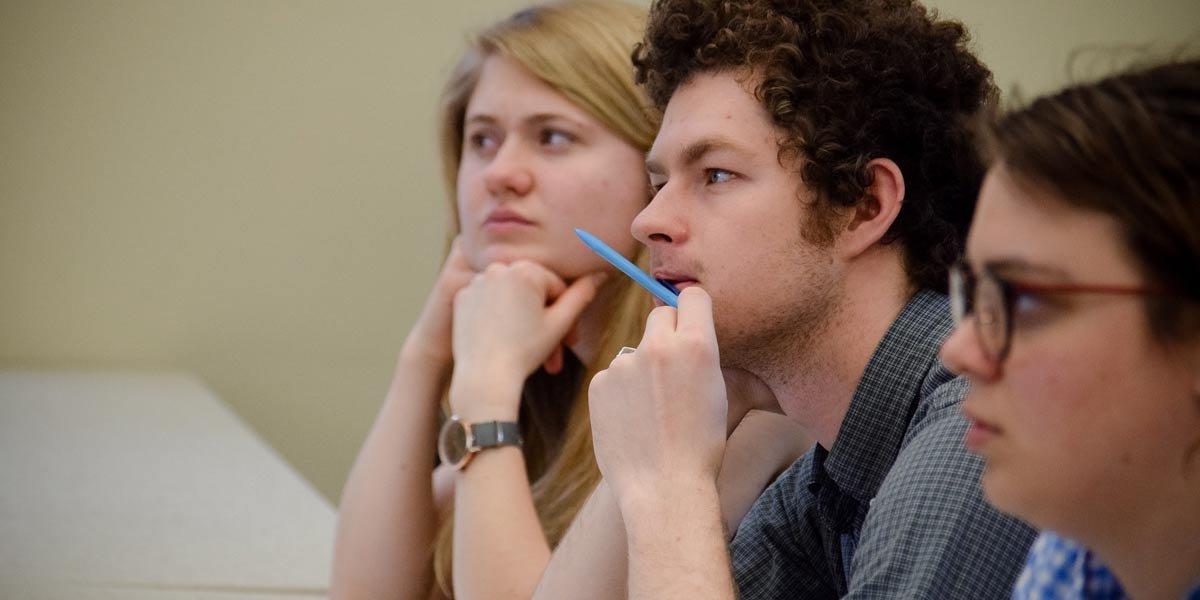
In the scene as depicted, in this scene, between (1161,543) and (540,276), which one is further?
(540,276)

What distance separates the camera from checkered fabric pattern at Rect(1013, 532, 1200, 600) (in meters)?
0.81

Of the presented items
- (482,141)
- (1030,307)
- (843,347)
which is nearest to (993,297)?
(1030,307)

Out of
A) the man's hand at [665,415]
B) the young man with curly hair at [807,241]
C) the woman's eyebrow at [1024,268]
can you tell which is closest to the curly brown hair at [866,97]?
the young man with curly hair at [807,241]

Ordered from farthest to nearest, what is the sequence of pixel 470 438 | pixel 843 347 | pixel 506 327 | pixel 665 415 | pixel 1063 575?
pixel 506 327
pixel 470 438
pixel 843 347
pixel 665 415
pixel 1063 575

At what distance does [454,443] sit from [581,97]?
20.3 inches

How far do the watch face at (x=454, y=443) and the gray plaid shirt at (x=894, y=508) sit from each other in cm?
41

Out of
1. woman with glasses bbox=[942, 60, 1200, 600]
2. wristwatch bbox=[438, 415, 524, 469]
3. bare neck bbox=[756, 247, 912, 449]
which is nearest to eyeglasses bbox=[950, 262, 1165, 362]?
woman with glasses bbox=[942, 60, 1200, 600]

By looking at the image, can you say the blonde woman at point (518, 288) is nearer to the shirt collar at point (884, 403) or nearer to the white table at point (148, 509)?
the white table at point (148, 509)

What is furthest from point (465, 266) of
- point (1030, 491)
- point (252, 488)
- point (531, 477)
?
point (1030, 491)

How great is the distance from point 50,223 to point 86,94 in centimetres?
34

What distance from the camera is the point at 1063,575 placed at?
2.72ft

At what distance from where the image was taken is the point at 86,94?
3.22m

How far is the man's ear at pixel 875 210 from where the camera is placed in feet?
4.21

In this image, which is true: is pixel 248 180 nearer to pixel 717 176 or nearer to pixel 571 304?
pixel 571 304
